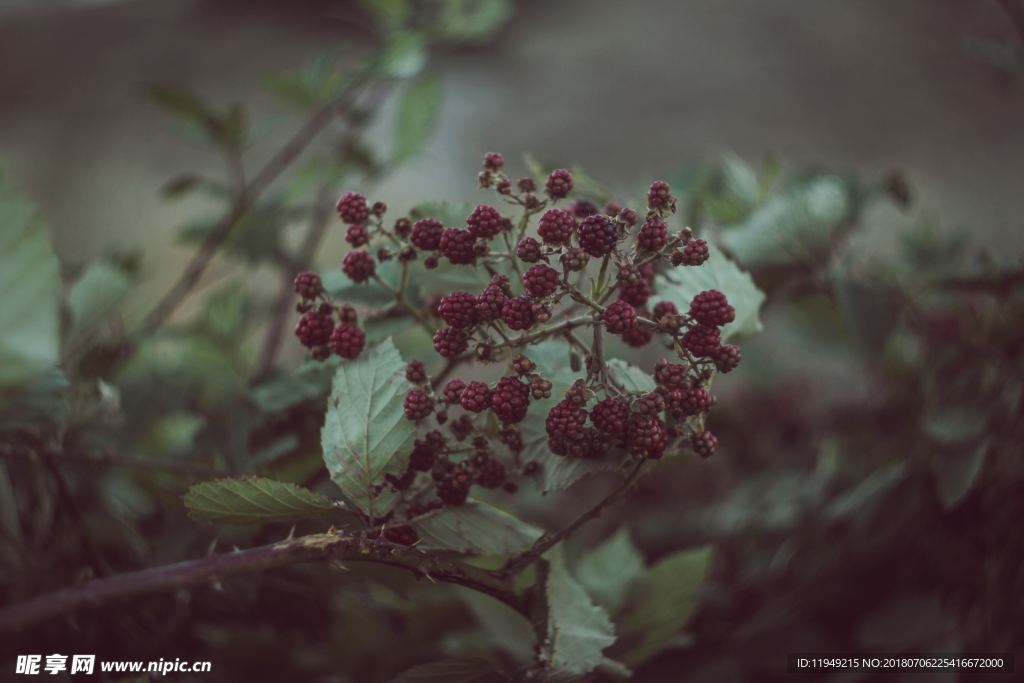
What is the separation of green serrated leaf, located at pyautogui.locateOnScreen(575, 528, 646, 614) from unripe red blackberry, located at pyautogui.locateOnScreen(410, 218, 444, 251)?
0.32 m

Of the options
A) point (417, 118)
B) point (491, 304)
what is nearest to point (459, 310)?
point (491, 304)

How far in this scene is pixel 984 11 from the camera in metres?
2.11

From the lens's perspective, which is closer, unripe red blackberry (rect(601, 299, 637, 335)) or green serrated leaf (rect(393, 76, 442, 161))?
unripe red blackberry (rect(601, 299, 637, 335))

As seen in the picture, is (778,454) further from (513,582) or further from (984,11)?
(984,11)

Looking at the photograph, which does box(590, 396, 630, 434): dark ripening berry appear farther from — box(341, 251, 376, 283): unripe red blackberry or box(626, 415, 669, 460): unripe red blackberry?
box(341, 251, 376, 283): unripe red blackberry

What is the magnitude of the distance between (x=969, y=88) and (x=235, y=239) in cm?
198

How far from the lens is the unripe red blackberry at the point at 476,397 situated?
15.8 inches

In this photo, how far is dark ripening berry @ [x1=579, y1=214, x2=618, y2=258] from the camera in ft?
1.33

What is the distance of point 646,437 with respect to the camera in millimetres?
383

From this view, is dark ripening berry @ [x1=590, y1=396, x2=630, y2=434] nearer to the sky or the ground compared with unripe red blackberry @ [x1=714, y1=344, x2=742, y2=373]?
nearer to the ground

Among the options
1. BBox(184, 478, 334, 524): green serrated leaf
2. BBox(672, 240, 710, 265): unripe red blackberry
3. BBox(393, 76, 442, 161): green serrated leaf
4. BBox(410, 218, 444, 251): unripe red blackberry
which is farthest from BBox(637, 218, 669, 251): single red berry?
BBox(393, 76, 442, 161): green serrated leaf

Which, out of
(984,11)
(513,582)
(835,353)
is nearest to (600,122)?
(984,11)

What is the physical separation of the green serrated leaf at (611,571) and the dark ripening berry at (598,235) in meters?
0.31

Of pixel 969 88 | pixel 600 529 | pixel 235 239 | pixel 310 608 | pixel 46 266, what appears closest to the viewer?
pixel 46 266
